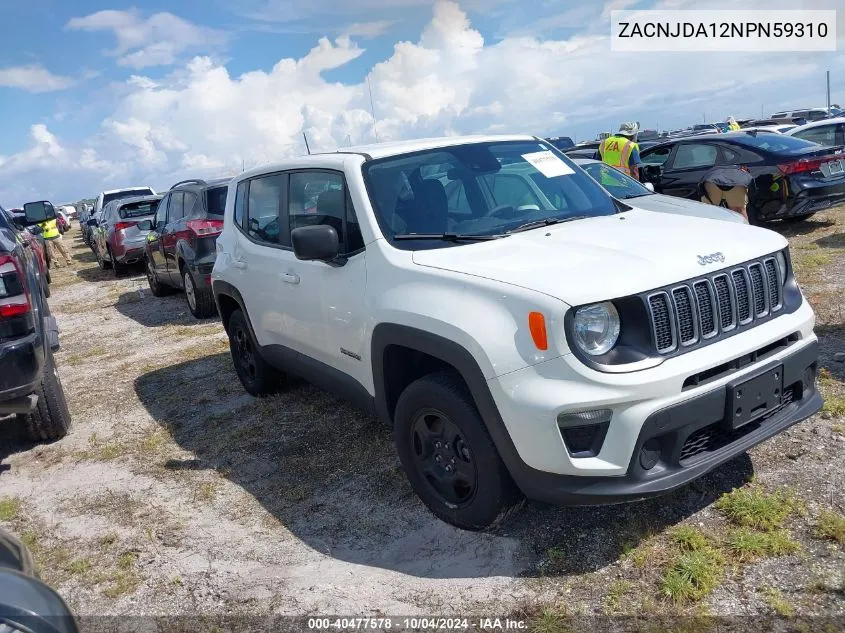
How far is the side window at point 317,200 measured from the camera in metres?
4.06

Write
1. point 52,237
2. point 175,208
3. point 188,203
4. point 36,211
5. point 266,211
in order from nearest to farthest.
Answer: point 266,211
point 36,211
point 188,203
point 175,208
point 52,237

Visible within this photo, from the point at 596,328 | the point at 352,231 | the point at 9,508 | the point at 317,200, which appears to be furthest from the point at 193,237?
the point at 596,328

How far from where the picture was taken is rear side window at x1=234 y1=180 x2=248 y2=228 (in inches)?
211

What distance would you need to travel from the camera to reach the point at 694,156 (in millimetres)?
11047


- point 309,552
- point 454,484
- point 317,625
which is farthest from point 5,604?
point 454,484

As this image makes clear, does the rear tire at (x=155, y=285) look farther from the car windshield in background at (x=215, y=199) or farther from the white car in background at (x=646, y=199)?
the white car in background at (x=646, y=199)

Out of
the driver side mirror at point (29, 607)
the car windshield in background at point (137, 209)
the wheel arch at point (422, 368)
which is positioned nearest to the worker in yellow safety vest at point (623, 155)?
the wheel arch at point (422, 368)

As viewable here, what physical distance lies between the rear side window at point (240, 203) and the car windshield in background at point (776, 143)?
7936 millimetres

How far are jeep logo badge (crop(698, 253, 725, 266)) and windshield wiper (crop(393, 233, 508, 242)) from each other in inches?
38.0

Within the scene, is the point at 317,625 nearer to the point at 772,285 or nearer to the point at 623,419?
the point at 623,419

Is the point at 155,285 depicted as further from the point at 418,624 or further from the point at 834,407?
the point at 834,407

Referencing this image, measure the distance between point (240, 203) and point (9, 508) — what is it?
8.35 feet

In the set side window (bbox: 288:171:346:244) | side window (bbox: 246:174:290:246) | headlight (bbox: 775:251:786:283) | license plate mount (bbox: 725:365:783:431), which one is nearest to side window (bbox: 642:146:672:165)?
side window (bbox: 246:174:290:246)

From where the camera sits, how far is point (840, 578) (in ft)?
9.20
